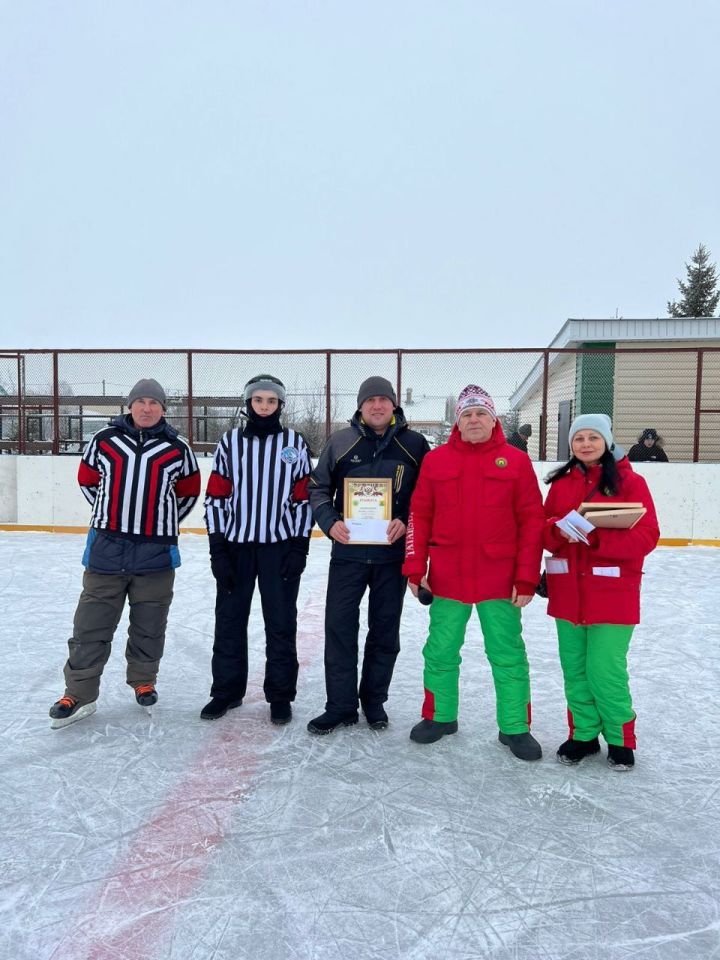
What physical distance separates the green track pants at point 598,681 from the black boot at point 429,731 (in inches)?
19.4

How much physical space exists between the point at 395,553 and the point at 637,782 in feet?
3.93

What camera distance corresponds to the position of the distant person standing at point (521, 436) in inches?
299

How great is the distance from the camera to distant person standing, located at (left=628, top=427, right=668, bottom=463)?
830 centimetres

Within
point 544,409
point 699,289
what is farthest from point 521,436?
point 699,289

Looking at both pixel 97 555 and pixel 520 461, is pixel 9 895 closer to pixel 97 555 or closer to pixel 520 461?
pixel 97 555

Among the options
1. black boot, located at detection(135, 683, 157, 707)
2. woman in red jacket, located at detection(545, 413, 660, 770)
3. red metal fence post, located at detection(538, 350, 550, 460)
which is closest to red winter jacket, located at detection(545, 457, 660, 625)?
woman in red jacket, located at detection(545, 413, 660, 770)

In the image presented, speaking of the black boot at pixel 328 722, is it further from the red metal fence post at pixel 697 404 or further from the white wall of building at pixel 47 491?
the red metal fence post at pixel 697 404

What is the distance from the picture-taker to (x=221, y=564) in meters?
2.83

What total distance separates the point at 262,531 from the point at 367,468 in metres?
0.50

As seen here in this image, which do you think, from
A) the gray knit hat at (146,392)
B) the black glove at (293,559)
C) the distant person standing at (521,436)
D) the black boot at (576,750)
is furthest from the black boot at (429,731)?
the distant person standing at (521,436)

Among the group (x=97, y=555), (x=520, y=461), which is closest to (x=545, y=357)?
(x=520, y=461)

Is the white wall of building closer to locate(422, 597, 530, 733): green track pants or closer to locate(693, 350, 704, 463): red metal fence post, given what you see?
locate(693, 350, 704, 463): red metal fence post

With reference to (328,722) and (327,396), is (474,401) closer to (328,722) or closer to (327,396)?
(328,722)

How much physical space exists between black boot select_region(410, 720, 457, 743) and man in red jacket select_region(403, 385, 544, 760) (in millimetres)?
17
